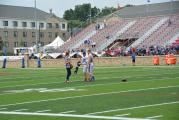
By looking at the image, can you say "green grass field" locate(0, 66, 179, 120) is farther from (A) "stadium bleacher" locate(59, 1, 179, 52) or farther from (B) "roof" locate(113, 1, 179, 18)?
(B) "roof" locate(113, 1, 179, 18)

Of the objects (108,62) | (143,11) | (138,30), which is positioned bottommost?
(108,62)

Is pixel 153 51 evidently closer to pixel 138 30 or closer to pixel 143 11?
pixel 138 30

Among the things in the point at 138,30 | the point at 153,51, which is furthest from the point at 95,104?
the point at 138,30

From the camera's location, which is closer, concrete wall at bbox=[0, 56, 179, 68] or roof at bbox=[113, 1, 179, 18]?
concrete wall at bbox=[0, 56, 179, 68]

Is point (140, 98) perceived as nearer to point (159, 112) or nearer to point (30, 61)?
point (159, 112)

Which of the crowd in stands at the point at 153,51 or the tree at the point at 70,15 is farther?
the tree at the point at 70,15

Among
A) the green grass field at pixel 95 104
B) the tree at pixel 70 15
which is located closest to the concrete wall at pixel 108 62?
the green grass field at pixel 95 104

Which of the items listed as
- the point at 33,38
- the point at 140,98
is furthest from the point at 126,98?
the point at 33,38

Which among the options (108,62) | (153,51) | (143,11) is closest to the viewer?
(108,62)

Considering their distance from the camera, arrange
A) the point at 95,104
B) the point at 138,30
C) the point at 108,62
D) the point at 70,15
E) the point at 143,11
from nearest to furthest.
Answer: the point at 95,104 → the point at 108,62 → the point at 138,30 → the point at 143,11 → the point at 70,15

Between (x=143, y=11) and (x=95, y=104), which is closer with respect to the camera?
(x=95, y=104)

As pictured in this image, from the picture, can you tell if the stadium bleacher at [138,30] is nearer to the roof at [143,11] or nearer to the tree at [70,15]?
the roof at [143,11]

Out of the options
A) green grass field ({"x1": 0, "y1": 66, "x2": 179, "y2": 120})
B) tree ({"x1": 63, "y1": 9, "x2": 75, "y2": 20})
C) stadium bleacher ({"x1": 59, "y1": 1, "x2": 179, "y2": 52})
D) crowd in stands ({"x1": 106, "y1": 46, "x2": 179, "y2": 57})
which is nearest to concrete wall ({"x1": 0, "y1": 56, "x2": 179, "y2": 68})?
crowd in stands ({"x1": 106, "y1": 46, "x2": 179, "y2": 57})

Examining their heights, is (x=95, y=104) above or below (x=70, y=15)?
below
